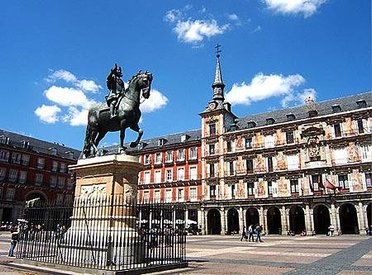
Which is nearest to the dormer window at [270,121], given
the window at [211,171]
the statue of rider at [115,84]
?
the window at [211,171]

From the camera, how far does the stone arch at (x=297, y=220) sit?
4350 cm

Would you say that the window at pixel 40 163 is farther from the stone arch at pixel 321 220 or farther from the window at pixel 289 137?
the stone arch at pixel 321 220

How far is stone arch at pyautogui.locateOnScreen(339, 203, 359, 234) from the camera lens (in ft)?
135

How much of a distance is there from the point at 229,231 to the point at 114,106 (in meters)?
39.7

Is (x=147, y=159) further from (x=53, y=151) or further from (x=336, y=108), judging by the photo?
(x=336, y=108)

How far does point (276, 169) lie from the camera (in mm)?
44656

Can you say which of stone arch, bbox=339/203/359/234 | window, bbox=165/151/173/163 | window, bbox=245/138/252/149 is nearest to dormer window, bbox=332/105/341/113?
window, bbox=245/138/252/149

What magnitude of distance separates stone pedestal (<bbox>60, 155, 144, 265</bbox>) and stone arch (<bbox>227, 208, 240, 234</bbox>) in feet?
124

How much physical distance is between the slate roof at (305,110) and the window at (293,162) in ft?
17.5

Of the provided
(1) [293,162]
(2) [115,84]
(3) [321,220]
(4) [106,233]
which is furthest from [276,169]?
(4) [106,233]

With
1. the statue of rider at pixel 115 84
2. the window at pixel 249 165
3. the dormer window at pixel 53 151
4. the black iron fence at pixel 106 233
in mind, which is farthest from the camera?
the dormer window at pixel 53 151

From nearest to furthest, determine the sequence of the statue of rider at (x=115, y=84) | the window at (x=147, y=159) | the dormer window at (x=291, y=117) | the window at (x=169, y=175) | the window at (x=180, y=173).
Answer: the statue of rider at (x=115, y=84), the dormer window at (x=291, y=117), the window at (x=180, y=173), the window at (x=169, y=175), the window at (x=147, y=159)

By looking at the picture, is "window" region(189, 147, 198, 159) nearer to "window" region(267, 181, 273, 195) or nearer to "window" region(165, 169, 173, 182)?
"window" region(165, 169, 173, 182)

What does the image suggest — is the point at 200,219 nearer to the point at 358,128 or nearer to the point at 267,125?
the point at 267,125
